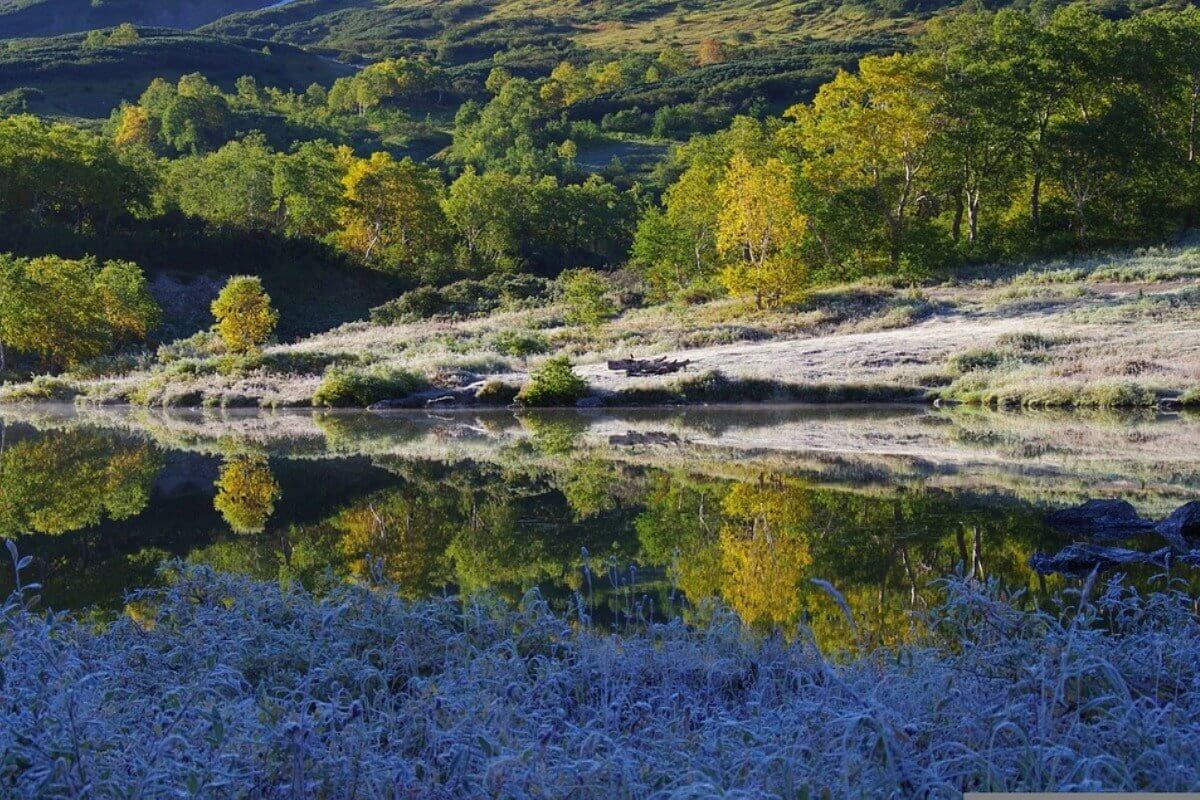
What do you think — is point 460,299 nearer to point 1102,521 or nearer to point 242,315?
point 242,315

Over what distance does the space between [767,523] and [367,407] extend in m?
20.5

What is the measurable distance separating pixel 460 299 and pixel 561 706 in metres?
51.3

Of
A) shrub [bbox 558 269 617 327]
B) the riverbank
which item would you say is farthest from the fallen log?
shrub [bbox 558 269 617 327]

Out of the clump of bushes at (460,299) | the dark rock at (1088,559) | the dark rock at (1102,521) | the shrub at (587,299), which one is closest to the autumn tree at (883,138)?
the shrub at (587,299)

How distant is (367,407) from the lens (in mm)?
28375

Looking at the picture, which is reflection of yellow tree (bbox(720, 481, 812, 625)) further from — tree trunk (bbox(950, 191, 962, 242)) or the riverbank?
tree trunk (bbox(950, 191, 962, 242))

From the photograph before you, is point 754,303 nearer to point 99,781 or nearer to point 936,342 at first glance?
point 936,342

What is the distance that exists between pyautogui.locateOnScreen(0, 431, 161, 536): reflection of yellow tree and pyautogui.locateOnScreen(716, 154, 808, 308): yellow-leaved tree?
23.2m

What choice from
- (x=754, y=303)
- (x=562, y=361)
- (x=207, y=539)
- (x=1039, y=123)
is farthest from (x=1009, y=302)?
(x=207, y=539)

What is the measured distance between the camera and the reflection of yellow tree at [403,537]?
7.66 meters

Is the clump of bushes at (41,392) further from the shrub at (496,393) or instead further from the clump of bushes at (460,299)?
the shrub at (496,393)

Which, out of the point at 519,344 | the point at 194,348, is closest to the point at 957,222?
the point at 519,344

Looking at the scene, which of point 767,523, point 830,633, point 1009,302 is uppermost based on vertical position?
point 830,633

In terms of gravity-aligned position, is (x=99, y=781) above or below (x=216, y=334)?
above
